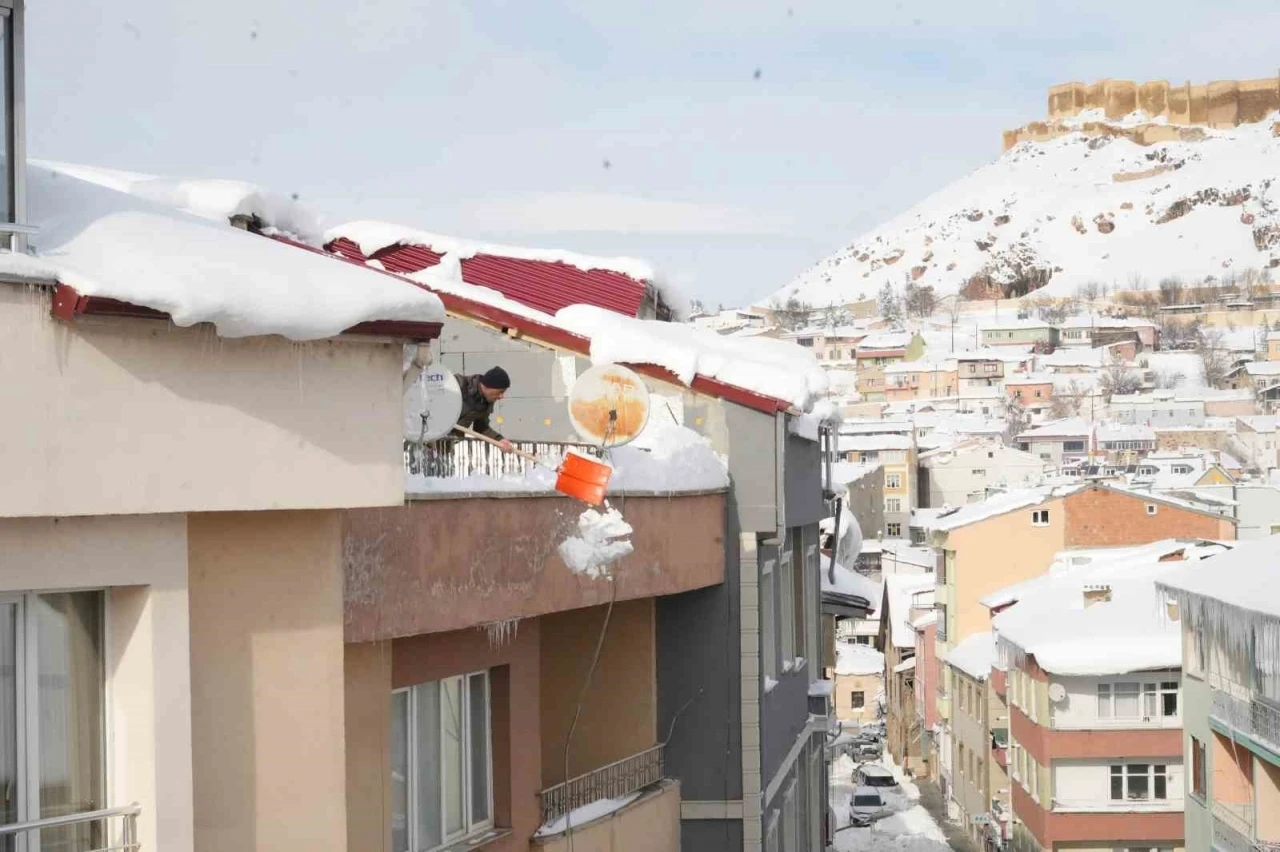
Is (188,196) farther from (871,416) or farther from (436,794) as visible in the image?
(871,416)

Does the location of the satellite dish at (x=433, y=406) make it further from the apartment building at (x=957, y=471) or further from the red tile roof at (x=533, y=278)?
the apartment building at (x=957, y=471)

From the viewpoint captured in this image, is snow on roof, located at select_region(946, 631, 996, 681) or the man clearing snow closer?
the man clearing snow

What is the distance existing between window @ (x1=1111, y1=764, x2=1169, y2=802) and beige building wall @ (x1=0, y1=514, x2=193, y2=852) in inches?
1417

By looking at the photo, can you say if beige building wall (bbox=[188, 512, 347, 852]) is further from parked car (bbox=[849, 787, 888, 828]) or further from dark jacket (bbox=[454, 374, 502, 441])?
parked car (bbox=[849, 787, 888, 828])

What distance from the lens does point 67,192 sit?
19.7ft

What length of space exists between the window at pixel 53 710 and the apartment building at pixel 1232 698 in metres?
20.5

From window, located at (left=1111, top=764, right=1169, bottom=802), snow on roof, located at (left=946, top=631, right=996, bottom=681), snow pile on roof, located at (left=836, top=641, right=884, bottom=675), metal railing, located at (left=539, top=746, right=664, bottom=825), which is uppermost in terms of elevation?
metal railing, located at (left=539, top=746, right=664, bottom=825)

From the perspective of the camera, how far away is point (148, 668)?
222 inches

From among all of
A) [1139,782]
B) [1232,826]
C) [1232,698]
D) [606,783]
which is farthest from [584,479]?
[1139,782]

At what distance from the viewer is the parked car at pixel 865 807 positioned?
164ft

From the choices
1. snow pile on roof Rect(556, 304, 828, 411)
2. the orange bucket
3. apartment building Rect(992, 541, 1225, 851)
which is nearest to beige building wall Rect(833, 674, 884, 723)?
apartment building Rect(992, 541, 1225, 851)

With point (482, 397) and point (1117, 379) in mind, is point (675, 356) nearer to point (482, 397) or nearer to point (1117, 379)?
point (482, 397)

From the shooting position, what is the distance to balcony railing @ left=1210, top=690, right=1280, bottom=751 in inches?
958

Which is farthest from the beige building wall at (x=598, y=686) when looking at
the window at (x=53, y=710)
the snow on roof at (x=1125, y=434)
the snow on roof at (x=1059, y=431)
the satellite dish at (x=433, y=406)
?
the snow on roof at (x=1059, y=431)
